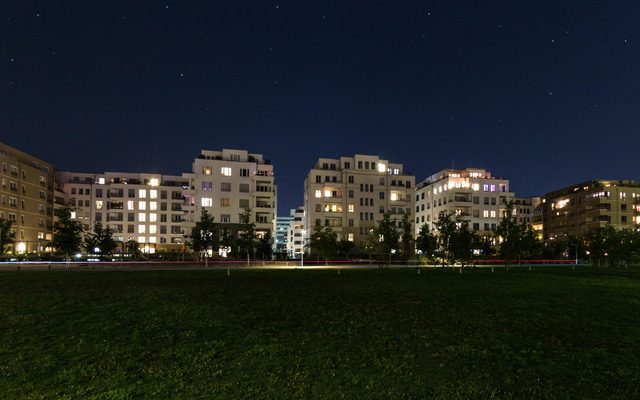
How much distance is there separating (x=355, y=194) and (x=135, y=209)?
67.7 m

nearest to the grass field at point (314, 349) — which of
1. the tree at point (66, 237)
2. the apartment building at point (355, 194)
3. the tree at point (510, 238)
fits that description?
the tree at point (510, 238)

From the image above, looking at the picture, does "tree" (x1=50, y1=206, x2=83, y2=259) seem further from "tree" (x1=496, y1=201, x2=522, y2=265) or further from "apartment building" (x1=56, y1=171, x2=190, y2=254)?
"apartment building" (x1=56, y1=171, x2=190, y2=254)

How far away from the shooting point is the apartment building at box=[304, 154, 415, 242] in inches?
4318

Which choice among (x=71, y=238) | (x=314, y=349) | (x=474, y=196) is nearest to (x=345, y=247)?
(x=474, y=196)

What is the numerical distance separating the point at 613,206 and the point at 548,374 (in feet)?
484

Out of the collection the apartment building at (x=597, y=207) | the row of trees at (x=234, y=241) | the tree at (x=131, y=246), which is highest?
the apartment building at (x=597, y=207)

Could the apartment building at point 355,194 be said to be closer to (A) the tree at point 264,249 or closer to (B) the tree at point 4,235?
(A) the tree at point 264,249

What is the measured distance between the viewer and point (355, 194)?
111 meters

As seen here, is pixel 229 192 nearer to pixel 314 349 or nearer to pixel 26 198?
pixel 26 198

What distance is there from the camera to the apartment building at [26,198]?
102 meters

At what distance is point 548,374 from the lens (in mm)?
10000

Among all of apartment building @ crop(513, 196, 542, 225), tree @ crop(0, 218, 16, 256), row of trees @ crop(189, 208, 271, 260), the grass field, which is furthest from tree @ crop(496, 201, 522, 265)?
apartment building @ crop(513, 196, 542, 225)

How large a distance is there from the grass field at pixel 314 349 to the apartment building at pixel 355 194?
88.0 metres

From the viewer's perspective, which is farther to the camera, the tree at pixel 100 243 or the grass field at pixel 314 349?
the tree at pixel 100 243
